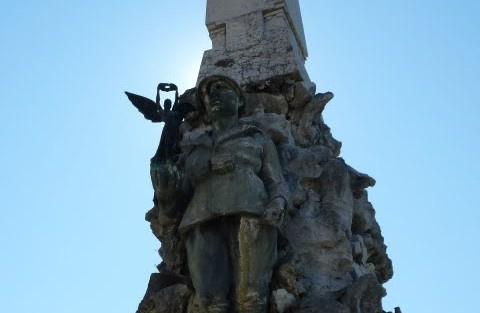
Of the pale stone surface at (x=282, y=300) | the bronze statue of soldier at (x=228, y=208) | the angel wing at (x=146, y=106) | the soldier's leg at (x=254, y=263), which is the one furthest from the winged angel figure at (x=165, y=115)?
the pale stone surface at (x=282, y=300)

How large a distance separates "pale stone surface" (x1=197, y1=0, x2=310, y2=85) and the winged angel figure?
1.11 m

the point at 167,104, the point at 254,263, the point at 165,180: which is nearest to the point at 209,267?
the point at 254,263

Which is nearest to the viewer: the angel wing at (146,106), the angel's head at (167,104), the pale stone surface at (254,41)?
the angel's head at (167,104)

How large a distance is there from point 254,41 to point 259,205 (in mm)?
2399

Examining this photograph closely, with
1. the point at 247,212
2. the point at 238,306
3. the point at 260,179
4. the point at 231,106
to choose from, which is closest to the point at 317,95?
the point at 231,106

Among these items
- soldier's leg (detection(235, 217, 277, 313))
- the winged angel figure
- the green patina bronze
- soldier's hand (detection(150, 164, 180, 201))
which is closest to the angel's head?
the winged angel figure

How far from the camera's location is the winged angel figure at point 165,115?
5086 millimetres

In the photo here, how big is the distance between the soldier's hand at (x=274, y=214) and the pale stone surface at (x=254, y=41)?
6.18ft

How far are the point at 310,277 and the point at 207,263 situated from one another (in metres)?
A: 0.75

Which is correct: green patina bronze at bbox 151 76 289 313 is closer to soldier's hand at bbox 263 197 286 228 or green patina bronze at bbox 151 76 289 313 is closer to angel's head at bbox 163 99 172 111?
soldier's hand at bbox 263 197 286 228

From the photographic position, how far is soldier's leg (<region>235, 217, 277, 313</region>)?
4523 mm

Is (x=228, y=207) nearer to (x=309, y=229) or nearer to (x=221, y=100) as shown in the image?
(x=309, y=229)

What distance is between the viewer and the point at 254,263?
15.1ft

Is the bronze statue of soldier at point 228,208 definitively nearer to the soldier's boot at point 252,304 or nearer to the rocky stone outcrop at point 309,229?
the soldier's boot at point 252,304
